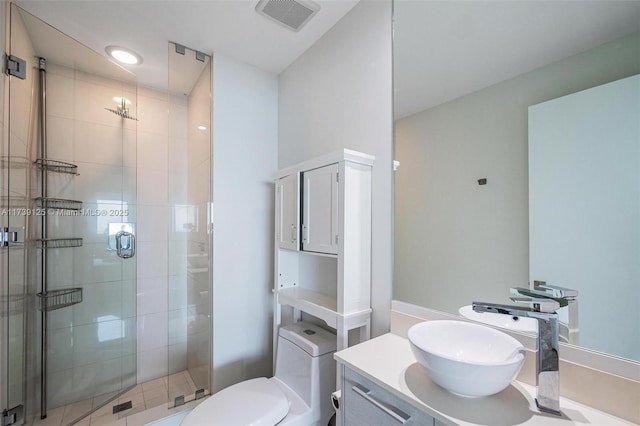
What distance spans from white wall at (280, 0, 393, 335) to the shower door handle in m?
1.56

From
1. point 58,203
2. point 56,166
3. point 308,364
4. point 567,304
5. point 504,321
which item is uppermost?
point 56,166

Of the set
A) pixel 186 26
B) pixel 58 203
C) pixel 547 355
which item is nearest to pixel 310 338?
pixel 547 355

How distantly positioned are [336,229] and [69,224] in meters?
1.99

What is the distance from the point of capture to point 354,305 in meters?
1.49

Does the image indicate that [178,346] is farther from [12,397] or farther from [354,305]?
[354,305]

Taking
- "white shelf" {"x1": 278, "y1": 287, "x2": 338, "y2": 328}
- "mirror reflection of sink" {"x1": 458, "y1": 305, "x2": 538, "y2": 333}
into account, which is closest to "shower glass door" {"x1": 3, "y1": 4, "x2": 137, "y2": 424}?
"white shelf" {"x1": 278, "y1": 287, "x2": 338, "y2": 328}

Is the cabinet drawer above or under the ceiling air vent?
under

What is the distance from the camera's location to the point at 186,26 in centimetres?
186

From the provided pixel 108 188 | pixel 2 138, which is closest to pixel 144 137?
pixel 108 188

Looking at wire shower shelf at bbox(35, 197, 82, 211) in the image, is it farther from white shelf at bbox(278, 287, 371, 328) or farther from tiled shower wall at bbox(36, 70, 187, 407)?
white shelf at bbox(278, 287, 371, 328)

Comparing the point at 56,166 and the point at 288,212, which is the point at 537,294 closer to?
the point at 288,212

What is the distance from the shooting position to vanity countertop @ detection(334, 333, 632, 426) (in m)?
0.78

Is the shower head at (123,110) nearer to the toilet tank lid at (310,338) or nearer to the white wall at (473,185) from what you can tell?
the toilet tank lid at (310,338)

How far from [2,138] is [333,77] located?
187 cm
